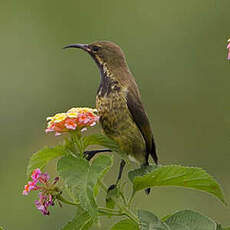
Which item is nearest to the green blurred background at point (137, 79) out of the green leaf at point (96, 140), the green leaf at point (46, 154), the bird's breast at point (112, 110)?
the bird's breast at point (112, 110)

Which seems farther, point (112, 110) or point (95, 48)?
point (95, 48)

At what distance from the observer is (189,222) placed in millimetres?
2502

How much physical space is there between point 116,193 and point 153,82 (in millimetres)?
5923

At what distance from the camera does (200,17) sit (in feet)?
32.0

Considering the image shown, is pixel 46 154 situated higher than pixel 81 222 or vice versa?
pixel 46 154

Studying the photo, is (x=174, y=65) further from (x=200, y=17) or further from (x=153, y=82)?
(x=200, y=17)

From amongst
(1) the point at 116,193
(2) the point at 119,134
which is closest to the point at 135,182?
(1) the point at 116,193

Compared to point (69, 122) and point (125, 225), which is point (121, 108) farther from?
point (125, 225)

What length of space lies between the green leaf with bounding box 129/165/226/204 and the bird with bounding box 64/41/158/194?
2.17 feet

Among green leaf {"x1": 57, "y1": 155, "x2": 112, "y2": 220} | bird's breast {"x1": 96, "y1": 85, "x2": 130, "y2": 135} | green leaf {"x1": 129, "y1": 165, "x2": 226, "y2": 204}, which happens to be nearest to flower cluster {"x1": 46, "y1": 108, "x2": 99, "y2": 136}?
green leaf {"x1": 57, "y1": 155, "x2": 112, "y2": 220}

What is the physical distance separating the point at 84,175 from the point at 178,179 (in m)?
0.28

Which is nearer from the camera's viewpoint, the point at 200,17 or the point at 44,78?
the point at 44,78

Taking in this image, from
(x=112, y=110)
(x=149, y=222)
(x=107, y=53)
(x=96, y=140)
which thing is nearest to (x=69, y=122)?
(x=96, y=140)

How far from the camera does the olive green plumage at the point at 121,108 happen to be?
11.1 feet
